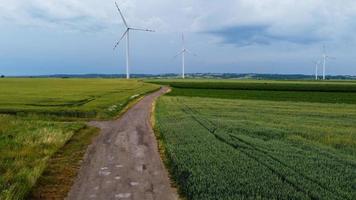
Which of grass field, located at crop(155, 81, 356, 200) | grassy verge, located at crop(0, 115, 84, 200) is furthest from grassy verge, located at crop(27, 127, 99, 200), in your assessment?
grass field, located at crop(155, 81, 356, 200)

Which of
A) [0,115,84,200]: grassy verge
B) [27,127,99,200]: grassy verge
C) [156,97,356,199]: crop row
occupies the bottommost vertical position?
[27,127,99,200]: grassy verge

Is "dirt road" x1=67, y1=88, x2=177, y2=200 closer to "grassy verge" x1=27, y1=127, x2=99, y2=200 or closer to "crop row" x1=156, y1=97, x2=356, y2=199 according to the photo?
"grassy verge" x1=27, y1=127, x2=99, y2=200

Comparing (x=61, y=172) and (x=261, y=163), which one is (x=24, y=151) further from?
(x=261, y=163)

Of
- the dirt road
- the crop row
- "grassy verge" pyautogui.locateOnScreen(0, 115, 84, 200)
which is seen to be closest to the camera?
the crop row

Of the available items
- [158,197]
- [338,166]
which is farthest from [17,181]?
[338,166]

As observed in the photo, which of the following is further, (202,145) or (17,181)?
(202,145)

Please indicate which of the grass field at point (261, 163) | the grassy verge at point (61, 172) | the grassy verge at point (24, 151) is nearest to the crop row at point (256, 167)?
the grass field at point (261, 163)

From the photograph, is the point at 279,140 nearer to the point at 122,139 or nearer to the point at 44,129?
the point at 122,139
